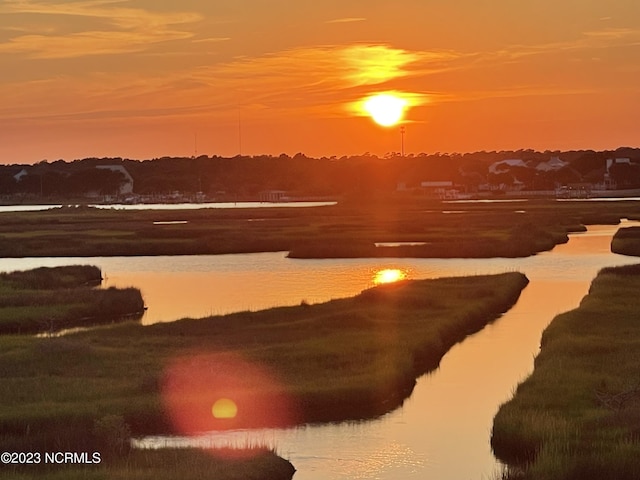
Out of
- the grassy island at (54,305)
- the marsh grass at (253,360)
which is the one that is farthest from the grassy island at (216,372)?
the grassy island at (54,305)

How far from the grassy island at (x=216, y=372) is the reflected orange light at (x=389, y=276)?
17028mm

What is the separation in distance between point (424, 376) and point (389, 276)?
30.9 m

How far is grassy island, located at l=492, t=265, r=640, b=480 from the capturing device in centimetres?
2145

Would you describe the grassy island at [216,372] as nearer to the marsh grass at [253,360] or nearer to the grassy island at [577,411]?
the marsh grass at [253,360]

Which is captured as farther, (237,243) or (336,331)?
(237,243)

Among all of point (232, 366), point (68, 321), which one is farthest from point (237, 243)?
point (232, 366)

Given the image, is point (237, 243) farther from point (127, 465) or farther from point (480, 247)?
point (127, 465)

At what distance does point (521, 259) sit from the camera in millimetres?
74688

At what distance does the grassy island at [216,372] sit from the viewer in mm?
25594

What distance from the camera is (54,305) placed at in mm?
47281

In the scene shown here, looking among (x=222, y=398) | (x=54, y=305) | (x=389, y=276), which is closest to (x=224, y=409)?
(x=222, y=398)

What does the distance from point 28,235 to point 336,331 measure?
68.1 meters

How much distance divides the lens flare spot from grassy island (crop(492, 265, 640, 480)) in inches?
260

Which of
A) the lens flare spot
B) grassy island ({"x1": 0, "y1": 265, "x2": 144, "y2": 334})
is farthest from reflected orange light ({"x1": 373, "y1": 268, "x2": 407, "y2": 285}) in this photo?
the lens flare spot
